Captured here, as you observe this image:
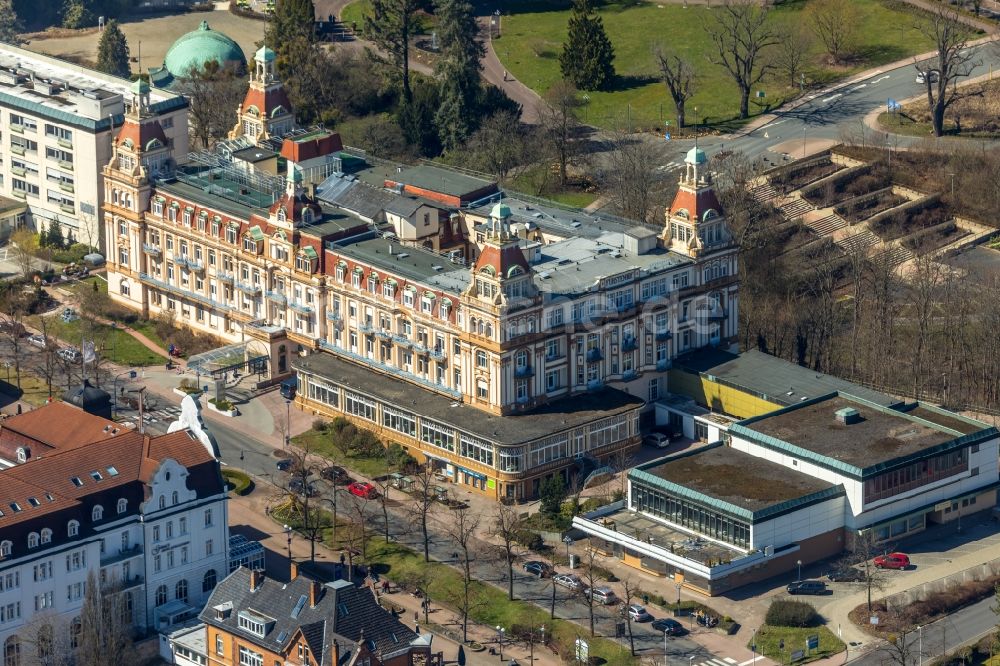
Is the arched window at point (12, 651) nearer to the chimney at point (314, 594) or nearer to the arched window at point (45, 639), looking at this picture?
the arched window at point (45, 639)

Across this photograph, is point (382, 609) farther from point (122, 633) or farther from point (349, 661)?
point (122, 633)

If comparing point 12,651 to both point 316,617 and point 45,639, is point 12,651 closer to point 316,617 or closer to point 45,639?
point 45,639

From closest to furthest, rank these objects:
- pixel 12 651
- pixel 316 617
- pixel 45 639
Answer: pixel 316 617, pixel 45 639, pixel 12 651

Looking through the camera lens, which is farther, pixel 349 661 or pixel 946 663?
pixel 946 663

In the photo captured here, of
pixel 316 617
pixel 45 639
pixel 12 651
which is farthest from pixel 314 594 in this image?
pixel 12 651

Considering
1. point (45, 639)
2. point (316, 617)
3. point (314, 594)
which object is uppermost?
point (314, 594)

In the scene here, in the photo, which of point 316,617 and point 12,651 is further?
point 12,651

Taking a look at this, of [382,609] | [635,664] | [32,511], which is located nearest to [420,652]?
[382,609]
